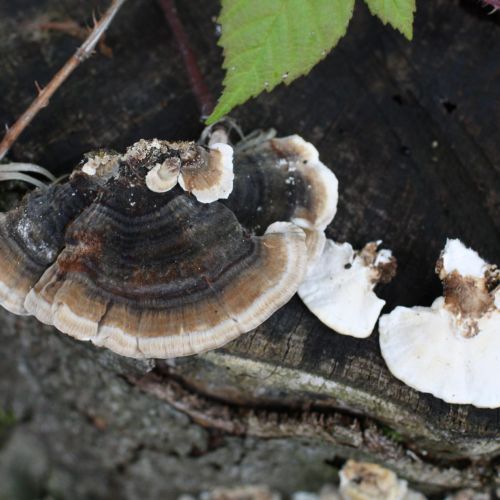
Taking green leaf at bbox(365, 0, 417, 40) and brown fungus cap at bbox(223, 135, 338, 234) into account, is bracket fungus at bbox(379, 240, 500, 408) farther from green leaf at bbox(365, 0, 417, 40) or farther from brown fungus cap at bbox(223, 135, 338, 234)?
green leaf at bbox(365, 0, 417, 40)

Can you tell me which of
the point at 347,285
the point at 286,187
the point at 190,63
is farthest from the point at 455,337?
the point at 190,63

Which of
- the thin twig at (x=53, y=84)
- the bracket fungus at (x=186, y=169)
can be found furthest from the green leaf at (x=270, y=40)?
the thin twig at (x=53, y=84)

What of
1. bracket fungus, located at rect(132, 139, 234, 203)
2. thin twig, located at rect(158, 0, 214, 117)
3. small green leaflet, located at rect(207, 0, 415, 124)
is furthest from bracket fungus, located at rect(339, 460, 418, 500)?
small green leaflet, located at rect(207, 0, 415, 124)

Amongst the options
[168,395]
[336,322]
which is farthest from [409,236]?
[168,395]

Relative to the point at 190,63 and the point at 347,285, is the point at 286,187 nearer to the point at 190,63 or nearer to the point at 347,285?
the point at 347,285

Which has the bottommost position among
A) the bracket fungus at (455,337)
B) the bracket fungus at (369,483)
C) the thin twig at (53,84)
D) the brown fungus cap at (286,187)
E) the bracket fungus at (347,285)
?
the bracket fungus at (369,483)

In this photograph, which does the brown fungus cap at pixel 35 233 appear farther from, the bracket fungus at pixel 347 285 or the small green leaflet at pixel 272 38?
the bracket fungus at pixel 347 285
